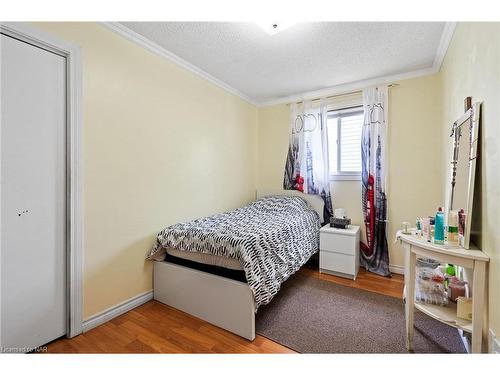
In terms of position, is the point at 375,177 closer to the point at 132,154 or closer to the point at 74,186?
the point at 132,154

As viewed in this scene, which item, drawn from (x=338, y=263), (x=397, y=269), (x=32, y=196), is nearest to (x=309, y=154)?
(x=338, y=263)

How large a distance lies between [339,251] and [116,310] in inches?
90.7

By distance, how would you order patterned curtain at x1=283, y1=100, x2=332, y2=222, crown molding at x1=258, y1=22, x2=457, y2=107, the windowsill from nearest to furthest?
crown molding at x1=258, y1=22, x2=457, y2=107
the windowsill
patterned curtain at x1=283, y1=100, x2=332, y2=222

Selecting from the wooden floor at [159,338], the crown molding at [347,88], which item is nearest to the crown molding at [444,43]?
the crown molding at [347,88]

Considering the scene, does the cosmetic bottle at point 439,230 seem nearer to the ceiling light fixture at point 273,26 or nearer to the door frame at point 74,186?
the ceiling light fixture at point 273,26

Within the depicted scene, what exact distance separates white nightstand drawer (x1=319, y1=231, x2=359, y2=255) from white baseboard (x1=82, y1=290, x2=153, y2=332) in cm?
196

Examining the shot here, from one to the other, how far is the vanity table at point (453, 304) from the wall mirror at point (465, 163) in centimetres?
12

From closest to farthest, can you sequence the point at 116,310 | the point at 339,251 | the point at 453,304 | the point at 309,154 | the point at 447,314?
the point at 447,314, the point at 453,304, the point at 116,310, the point at 339,251, the point at 309,154

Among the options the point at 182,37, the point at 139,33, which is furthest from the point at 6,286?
the point at 182,37

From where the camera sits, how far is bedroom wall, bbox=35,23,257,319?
5.65 feet

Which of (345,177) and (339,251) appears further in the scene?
(345,177)

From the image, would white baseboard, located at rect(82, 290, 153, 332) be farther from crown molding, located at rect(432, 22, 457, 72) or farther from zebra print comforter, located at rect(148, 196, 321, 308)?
crown molding, located at rect(432, 22, 457, 72)

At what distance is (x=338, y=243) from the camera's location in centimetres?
265

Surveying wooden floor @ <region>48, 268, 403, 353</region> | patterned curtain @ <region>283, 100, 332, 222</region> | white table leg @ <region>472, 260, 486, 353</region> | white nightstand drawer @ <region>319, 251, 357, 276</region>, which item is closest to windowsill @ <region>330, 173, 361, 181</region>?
patterned curtain @ <region>283, 100, 332, 222</region>
